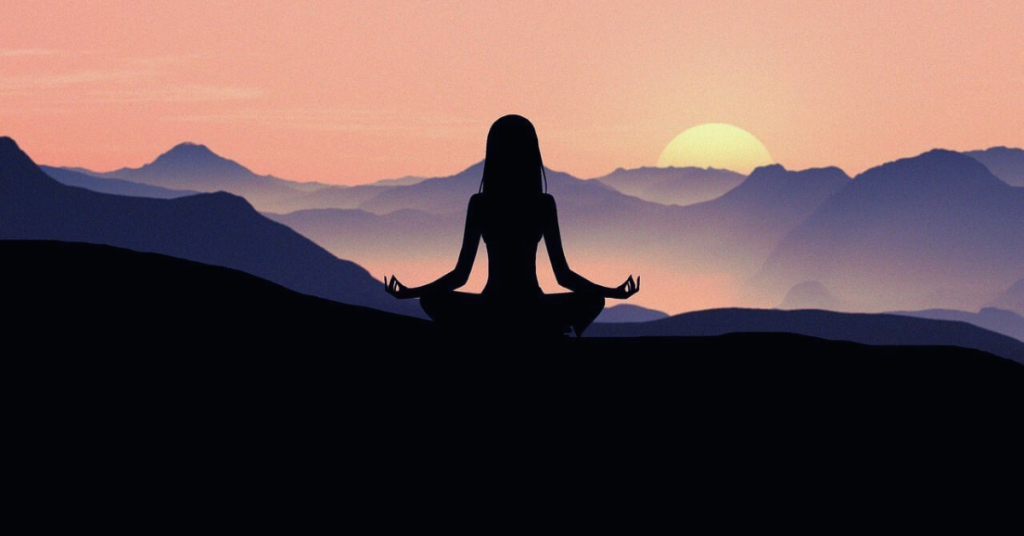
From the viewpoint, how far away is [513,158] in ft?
36.6

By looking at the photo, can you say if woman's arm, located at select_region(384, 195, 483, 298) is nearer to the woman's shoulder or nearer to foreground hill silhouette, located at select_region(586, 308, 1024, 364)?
the woman's shoulder

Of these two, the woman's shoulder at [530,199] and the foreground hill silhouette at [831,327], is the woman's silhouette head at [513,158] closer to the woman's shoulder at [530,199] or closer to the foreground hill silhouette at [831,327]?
the woman's shoulder at [530,199]

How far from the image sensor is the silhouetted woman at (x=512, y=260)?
11.2 m

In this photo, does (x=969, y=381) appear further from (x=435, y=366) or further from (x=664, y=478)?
(x=435, y=366)

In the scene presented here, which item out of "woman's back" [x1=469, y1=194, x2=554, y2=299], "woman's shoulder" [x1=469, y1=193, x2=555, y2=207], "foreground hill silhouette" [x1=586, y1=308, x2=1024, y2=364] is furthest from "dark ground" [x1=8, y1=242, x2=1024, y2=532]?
"foreground hill silhouette" [x1=586, y1=308, x2=1024, y2=364]

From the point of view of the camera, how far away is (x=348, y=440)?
959 centimetres

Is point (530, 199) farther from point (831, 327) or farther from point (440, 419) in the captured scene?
point (831, 327)

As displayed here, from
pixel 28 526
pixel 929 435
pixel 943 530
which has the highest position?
pixel 929 435

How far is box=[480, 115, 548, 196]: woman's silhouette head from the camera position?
1112 cm

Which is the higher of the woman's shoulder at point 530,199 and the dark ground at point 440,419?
the woman's shoulder at point 530,199

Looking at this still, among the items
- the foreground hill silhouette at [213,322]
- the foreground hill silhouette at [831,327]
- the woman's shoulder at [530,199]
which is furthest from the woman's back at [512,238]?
the foreground hill silhouette at [831,327]

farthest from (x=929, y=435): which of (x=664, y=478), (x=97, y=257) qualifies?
(x=97, y=257)

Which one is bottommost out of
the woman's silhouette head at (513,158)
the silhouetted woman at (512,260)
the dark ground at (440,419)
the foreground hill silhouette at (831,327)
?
the dark ground at (440,419)

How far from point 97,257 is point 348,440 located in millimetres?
6173
